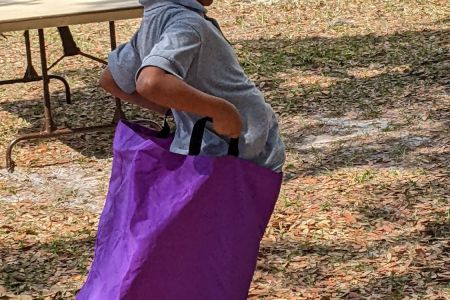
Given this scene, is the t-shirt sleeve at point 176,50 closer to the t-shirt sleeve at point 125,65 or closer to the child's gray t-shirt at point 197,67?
the child's gray t-shirt at point 197,67

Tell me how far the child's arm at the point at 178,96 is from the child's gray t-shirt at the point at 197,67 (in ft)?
0.09

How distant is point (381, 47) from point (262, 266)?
4282 millimetres

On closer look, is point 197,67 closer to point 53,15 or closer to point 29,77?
point 53,15

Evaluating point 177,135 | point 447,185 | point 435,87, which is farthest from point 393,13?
point 177,135

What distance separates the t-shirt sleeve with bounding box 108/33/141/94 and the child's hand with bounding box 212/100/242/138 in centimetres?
35

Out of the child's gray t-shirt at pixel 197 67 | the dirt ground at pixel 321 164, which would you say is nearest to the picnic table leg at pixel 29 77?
the dirt ground at pixel 321 164

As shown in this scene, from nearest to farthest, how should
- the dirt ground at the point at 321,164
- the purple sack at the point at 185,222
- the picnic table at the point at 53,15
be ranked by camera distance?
the purple sack at the point at 185,222
the dirt ground at the point at 321,164
the picnic table at the point at 53,15

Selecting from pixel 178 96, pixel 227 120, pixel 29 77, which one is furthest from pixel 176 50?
pixel 29 77

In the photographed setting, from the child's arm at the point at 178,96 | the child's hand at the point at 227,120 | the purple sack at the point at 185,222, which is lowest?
the purple sack at the point at 185,222

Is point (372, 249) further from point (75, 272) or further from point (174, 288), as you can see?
point (174, 288)

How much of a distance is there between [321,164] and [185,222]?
3.07 metres

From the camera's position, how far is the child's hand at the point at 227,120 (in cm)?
248

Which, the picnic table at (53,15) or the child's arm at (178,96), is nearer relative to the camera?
the child's arm at (178,96)

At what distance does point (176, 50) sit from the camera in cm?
243
